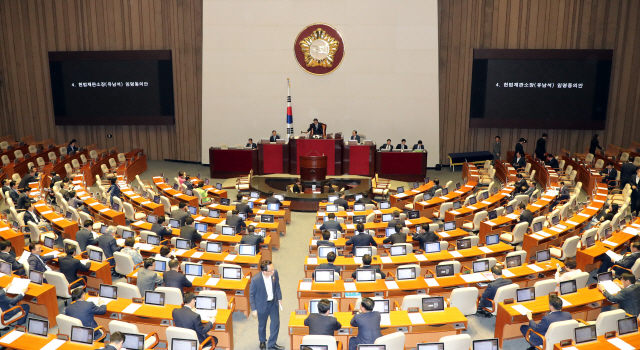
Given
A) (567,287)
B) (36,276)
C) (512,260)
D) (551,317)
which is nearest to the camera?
(551,317)

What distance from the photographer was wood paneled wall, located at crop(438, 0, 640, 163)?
20.7 meters

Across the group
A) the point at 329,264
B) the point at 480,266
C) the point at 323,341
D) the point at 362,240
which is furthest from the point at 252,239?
the point at 480,266

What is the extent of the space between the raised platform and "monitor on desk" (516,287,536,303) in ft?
29.3

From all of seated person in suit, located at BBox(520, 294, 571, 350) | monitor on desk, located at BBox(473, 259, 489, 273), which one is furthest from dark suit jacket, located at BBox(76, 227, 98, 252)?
seated person in suit, located at BBox(520, 294, 571, 350)

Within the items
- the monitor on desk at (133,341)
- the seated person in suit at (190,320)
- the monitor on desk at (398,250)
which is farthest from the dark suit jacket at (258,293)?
the monitor on desk at (398,250)

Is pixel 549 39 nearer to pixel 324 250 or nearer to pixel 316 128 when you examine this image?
pixel 316 128

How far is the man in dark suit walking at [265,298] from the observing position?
7531mm

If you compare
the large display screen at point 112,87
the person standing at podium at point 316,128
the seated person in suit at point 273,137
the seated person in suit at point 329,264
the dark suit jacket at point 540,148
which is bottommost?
the seated person in suit at point 329,264

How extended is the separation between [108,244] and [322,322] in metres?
5.53

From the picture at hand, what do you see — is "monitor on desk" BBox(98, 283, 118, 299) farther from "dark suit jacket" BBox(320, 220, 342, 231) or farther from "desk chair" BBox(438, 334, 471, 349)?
"desk chair" BBox(438, 334, 471, 349)

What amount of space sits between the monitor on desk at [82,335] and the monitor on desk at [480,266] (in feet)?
21.4

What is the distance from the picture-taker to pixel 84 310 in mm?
7289

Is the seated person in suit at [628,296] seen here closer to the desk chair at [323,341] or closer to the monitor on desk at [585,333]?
the monitor on desk at [585,333]

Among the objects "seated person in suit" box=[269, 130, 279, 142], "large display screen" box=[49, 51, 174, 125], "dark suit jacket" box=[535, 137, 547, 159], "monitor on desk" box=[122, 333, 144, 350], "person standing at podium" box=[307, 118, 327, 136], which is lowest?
"monitor on desk" box=[122, 333, 144, 350]
